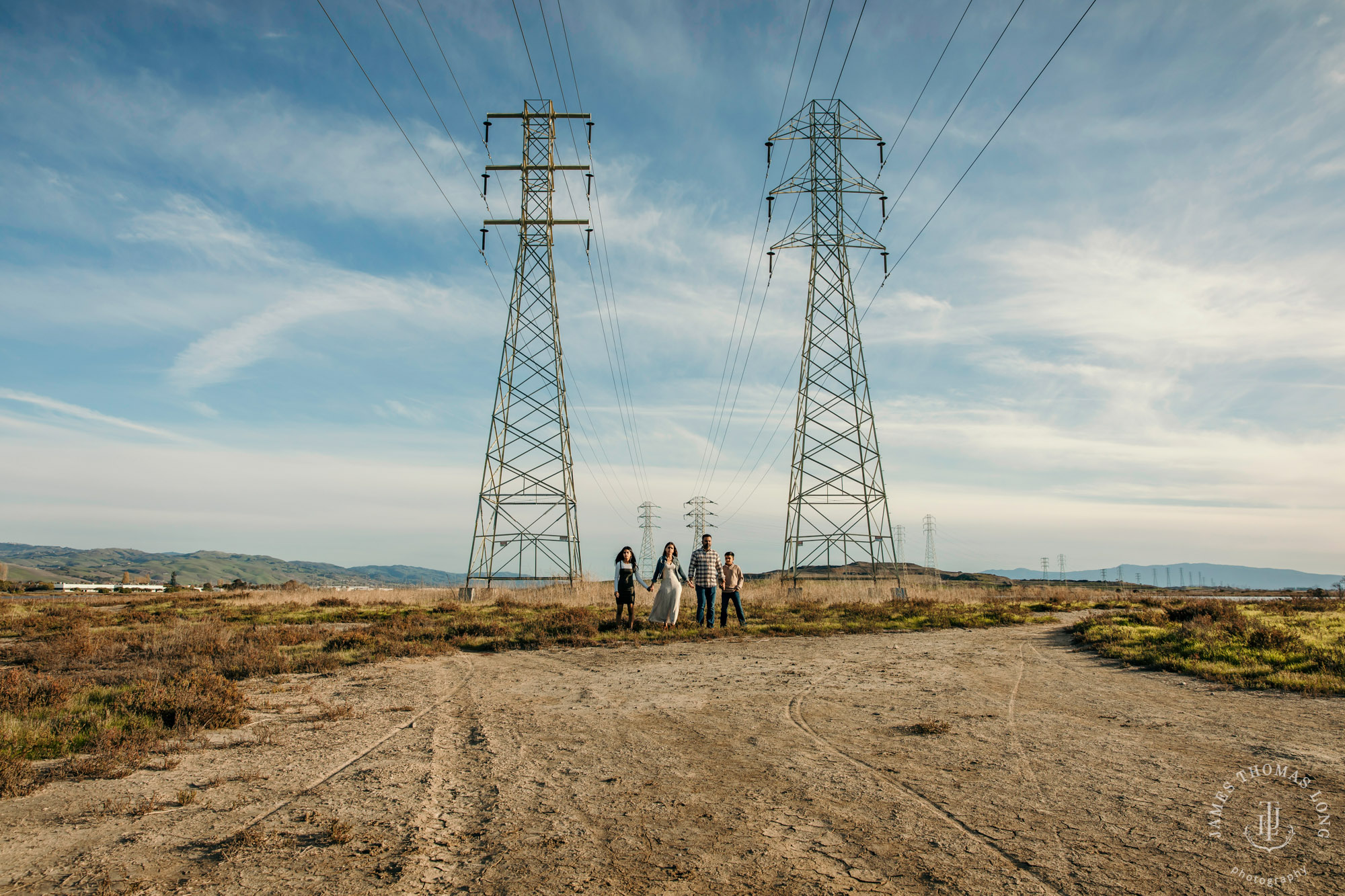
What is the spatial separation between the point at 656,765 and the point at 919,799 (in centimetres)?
229

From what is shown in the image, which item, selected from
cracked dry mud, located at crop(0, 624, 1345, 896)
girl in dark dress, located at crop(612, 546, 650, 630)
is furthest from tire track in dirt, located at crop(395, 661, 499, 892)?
girl in dark dress, located at crop(612, 546, 650, 630)

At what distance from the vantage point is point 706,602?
60.5 feet

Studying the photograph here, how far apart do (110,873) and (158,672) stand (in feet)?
24.1

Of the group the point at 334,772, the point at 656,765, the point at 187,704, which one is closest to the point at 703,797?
the point at 656,765

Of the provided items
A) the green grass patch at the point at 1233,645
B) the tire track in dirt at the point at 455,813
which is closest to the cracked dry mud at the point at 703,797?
the tire track in dirt at the point at 455,813

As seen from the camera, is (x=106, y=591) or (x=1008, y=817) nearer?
(x=1008, y=817)

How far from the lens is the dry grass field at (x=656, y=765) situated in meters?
4.28

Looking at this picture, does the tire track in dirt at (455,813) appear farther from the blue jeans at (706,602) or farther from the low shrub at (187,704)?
the blue jeans at (706,602)

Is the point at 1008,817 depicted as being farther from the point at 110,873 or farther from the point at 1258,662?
the point at 1258,662

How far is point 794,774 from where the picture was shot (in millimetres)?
6109

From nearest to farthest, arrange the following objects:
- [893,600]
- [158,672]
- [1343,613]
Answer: [158,672] < [1343,613] < [893,600]

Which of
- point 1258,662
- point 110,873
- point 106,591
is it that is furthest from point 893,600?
point 106,591

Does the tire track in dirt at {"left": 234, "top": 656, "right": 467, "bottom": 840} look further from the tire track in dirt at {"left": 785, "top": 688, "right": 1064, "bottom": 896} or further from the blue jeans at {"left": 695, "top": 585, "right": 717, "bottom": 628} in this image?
the blue jeans at {"left": 695, "top": 585, "right": 717, "bottom": 628}

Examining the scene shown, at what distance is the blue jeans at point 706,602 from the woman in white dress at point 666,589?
1.89 feet
